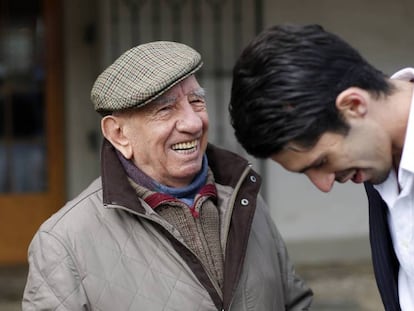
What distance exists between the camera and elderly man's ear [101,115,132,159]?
8.69ft

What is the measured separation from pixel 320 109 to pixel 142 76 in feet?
2.59

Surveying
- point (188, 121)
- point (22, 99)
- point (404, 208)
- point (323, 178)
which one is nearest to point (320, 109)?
point (323, 178)

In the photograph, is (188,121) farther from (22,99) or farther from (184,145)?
(22,99)

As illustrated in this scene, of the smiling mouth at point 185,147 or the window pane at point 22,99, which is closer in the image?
the smiling mouth at point 185,147

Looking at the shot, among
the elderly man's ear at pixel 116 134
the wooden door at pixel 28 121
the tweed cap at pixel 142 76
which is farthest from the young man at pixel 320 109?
the wooden door at pixel 28 121

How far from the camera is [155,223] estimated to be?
256 cm

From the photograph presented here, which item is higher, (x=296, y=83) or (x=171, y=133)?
(x=296, y=83)

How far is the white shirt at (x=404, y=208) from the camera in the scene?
198 cm

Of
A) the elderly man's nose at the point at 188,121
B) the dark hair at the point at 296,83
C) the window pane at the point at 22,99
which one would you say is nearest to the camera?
→ the dark hair at the point at 296,83

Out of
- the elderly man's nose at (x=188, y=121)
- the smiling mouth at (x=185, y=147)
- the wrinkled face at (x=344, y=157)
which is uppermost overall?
the wrinkled face at (x=344, y=157)

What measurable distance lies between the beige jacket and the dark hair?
0.70 metres

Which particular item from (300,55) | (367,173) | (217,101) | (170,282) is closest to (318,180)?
(367,173)

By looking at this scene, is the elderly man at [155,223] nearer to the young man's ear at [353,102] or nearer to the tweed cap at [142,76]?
the tweed cap at [142,76]

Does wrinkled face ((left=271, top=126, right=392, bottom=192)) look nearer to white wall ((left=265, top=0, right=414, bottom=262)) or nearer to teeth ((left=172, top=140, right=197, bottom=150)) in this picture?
teeth ((left=172, top=140, right=197, bottom=150))
